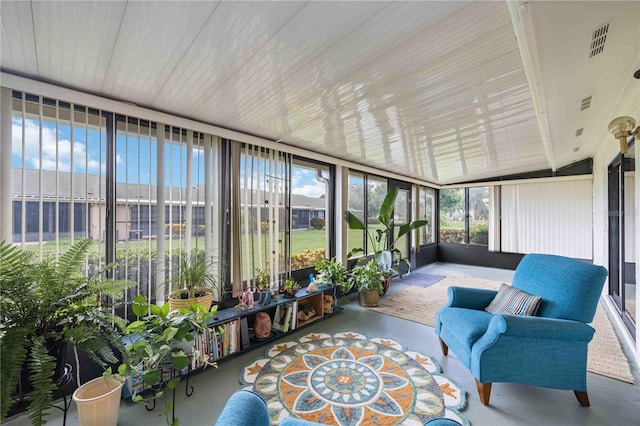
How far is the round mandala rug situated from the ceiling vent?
259 cm

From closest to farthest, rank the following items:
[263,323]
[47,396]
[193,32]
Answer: [47,396], [193,32], [263,323]

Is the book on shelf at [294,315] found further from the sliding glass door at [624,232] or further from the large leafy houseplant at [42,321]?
the sliding glass door at [624,232]

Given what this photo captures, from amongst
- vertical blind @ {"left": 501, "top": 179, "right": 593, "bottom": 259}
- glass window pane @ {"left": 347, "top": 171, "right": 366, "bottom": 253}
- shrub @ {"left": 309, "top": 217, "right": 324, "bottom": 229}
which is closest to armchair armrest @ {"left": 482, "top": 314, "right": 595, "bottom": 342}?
shrub @ {"left": 309, "top": 217, "right": 324, "bottom": 229}

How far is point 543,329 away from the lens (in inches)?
70.4

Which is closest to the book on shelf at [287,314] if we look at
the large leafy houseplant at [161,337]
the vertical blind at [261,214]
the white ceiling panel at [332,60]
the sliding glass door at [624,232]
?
the vertical blind at [261,214]

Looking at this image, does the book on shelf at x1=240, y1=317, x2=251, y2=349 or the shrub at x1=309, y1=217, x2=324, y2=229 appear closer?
the book on shelf at x1=240, y1=317, x2=251, y2=349

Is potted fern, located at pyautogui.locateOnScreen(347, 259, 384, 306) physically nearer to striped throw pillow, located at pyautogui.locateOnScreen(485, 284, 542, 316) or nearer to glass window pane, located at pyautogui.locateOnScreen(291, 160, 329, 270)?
glass window pane, located at pyautogui.locateOnScreen(291, 160, 329, 270)

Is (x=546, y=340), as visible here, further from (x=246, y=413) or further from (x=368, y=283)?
(x=368, y=283)

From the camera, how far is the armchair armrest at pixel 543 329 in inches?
70.5

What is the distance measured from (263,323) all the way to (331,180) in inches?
94.0

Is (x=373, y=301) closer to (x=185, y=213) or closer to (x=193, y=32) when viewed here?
(x=185, y=213)

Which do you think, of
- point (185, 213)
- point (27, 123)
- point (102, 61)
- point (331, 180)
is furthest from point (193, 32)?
point (331, 180)

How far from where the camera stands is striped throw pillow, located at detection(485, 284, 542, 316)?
2.07 m

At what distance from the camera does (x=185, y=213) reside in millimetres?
2537
